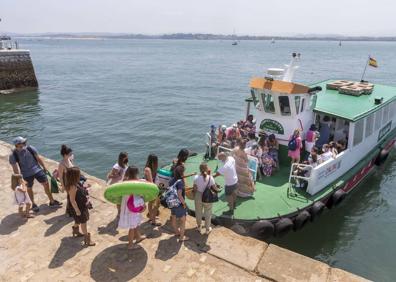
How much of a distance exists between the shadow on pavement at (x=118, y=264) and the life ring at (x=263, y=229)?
2849 millimetres

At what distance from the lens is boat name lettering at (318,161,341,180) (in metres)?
9.93

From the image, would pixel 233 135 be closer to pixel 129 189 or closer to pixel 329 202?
pixel 329 202

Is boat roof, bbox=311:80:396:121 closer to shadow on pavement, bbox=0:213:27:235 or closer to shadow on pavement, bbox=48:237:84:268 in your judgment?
shadow on pavement, bbox=48:237:84:268

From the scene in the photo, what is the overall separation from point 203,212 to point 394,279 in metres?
5.51

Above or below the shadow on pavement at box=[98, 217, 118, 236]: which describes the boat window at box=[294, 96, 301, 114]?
above

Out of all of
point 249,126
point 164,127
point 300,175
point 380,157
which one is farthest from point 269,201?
point 164,127

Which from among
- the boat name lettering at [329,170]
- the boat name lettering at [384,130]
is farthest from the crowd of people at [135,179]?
the boat name lettering at [384,130]

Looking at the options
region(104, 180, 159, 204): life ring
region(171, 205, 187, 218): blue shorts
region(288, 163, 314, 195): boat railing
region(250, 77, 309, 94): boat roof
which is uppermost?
region(250, 77, 309, 94): boat roof

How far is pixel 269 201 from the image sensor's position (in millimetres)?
9281

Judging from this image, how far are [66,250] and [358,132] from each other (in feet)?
31.6

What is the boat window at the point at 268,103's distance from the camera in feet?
36.5

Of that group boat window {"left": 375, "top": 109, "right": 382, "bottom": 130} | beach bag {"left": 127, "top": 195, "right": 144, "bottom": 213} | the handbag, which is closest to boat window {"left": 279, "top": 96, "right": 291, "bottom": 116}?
boat window {"left": 375, "top": 109, "right": 382, "bottom": 130}

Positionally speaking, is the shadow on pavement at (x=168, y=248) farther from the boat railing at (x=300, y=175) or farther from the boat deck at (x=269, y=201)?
the boat railing at (x=300, y=175)

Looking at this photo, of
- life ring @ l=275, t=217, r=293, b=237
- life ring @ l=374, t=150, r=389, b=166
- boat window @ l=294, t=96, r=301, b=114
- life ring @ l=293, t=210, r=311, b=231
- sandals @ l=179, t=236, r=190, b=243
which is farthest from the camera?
life ring @ l=374, t=150, r=389, b=166
